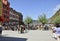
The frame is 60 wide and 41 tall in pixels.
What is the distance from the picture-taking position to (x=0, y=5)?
2120 cm

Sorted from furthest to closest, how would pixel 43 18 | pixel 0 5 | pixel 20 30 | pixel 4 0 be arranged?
1. pixel 43 18
2. pixel 20 30
3. pixel 4 0
4. pixel 0 5

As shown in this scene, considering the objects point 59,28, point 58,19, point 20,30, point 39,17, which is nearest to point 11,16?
point 39,17

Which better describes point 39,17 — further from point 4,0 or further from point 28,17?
point 4,0

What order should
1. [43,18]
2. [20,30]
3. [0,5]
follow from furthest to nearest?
[43,18] → [20,30] → [0,5]

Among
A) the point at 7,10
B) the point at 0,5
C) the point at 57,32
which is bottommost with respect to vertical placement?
the point at 57,32

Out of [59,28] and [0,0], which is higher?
[0,0]

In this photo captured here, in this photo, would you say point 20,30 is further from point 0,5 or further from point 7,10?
point 7,10

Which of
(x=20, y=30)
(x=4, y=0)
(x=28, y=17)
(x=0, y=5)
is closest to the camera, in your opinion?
(x=0, y=5)

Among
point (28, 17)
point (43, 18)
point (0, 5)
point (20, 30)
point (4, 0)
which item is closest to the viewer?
point (0, 5)

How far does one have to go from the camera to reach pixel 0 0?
69.7ft

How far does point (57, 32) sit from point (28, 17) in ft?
375

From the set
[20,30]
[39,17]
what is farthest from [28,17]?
[20,30]

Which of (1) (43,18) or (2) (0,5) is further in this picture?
(1) (43,18)

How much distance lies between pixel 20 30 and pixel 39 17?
282 ft
